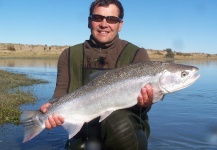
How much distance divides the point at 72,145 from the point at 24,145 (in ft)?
6.94

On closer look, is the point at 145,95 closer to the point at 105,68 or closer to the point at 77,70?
the point at 105,68

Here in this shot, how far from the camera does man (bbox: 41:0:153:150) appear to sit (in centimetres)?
529

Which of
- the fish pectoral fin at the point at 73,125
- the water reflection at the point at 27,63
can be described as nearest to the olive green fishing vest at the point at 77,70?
the fish pectoral fin at the point at 73,125

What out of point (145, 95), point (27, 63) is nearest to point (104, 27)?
point (145, 95)

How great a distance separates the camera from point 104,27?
580 cm

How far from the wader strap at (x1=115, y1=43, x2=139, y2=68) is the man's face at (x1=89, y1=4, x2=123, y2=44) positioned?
0.32 metres

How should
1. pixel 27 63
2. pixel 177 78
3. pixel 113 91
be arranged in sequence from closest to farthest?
pixel 177 78, pixel 113 91, pixel 27 63

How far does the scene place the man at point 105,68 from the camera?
5.29 m

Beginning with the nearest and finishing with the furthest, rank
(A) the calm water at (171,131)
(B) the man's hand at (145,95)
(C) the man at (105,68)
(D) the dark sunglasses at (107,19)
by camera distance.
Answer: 1. (B) the man's hand at (145,95)
2. (C) the man at (105,68)
3. (D) the dark sunglasses at (107,19)
4. (A) the calm water at (171,131)

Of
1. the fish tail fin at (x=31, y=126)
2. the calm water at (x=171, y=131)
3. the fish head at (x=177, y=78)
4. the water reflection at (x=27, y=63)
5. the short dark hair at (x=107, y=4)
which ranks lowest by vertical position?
the water reflection at (x=27, y=63)

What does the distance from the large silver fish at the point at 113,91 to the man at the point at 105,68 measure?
6.6 inches

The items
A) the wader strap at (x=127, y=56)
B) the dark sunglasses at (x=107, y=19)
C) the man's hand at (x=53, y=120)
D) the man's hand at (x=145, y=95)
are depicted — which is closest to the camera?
the man's hand at (x=145, y=95)

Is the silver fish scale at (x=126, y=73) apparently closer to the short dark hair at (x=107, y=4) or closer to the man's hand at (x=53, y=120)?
the man's hand at (x=53, y=120)

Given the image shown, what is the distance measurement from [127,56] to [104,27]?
2.10ft
